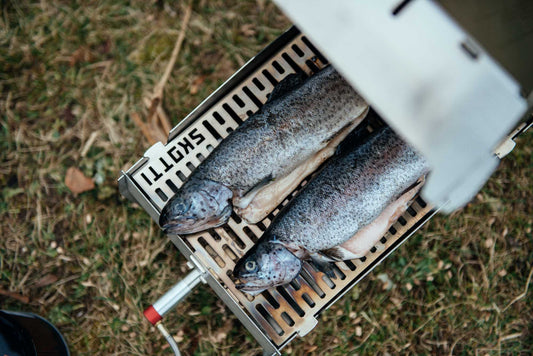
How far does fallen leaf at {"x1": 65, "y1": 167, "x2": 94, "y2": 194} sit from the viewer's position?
2.38 meters

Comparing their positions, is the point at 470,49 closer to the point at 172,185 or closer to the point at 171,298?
the point at 172,185

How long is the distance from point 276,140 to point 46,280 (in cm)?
160

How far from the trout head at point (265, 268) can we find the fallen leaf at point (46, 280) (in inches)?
50.8

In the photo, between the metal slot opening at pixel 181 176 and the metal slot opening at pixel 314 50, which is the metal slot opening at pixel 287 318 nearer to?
the metal slot opening at pixel 181 176

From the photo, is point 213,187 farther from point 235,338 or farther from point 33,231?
point 33,231

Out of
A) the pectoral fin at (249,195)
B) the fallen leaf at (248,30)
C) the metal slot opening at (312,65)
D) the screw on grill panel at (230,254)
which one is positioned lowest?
the screw on grill panel at (230,254)

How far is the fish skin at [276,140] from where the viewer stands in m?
1.68

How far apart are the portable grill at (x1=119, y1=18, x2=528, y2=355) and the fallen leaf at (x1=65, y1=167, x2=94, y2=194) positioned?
0.68 metres

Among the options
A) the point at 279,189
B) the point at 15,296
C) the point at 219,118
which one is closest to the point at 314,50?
the point at 219,118

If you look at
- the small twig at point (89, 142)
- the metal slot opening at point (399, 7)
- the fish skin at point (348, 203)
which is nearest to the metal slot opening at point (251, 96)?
the fish skin at point (348, 203)

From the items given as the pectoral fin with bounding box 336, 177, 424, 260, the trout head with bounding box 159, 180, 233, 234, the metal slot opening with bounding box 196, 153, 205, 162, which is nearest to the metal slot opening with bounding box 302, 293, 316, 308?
the pectoral fin with bounding box 336, 177, 424, 260

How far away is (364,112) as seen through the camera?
5.65 feet

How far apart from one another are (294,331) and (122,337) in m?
1.09

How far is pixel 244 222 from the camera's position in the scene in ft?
5.83
